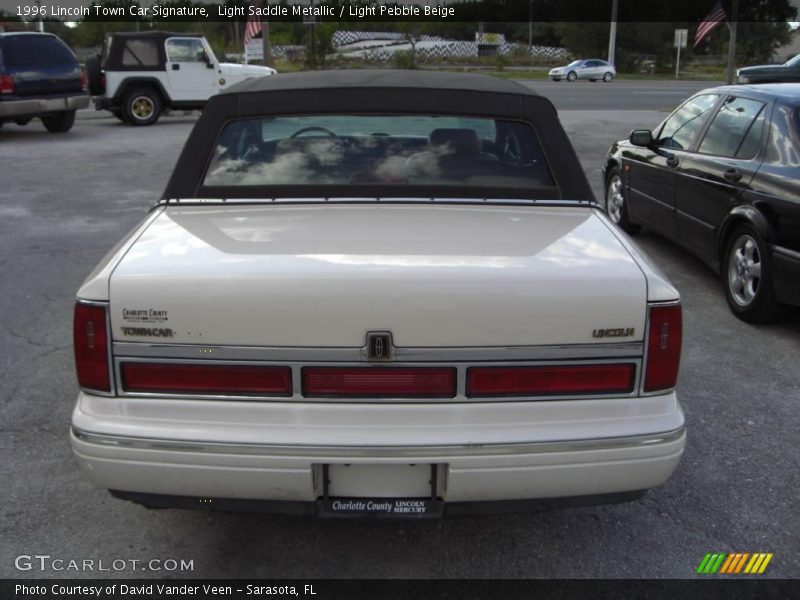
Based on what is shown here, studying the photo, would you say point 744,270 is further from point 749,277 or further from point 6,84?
point 6,84

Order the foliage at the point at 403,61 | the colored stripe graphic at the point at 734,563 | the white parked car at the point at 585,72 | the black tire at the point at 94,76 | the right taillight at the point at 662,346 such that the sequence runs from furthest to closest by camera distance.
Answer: the foliage at the point at 403,61
the white parked car at the point at 585,72
the black tire at the point at 94,76
the colored stripe graphic at the point at 734,563
the right taillight at the point at 662,346

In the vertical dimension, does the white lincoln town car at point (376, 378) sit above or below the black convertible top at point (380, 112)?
below

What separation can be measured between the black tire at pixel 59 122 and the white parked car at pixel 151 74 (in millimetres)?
1198

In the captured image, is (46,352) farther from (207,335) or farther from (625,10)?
(625,10)

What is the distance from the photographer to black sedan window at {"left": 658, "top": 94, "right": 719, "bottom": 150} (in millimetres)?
6488

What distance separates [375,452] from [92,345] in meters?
0.93

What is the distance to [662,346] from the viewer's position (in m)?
2.52

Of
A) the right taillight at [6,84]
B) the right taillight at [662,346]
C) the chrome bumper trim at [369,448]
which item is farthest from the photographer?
the right taillight at [6,84]

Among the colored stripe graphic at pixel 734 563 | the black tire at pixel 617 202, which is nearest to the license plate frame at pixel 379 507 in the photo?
the colored stripe graphic at pixel 734 563

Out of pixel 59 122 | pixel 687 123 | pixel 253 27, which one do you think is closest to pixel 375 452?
pixel 687 123

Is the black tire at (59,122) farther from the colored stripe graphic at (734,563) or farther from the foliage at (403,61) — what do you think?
the foliage at (403,61)

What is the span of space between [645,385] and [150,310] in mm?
1539

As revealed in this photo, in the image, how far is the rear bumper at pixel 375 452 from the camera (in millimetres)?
2398

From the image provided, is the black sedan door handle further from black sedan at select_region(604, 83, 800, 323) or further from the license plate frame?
the license plate frame
